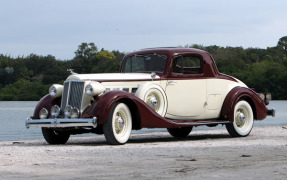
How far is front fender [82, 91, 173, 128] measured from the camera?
12.7m

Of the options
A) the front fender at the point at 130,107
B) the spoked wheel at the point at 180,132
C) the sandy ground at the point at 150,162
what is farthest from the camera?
the spoked wheel at the point at 180,132

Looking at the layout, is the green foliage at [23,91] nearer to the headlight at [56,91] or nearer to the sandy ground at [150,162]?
the headlight at [56,91]

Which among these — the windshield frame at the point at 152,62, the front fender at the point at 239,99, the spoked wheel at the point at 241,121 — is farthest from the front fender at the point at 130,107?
the spoked wheel at the point at 241,121

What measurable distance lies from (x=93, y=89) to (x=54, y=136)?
189 cm

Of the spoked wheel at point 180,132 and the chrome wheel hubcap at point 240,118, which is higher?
the chrome wheel hubcap at point 240,118

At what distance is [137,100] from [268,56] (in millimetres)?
103255


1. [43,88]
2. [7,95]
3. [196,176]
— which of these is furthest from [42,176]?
[7,95]

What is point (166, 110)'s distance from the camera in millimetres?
14219

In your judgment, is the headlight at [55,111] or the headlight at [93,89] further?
the headlight at [55,111]

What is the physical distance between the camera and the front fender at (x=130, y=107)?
12.7 m

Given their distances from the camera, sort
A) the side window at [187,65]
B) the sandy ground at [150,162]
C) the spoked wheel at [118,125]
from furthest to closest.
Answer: the side window at [187,65]
the spoked wheel at [118,125]
the sandy ground at [150,162]

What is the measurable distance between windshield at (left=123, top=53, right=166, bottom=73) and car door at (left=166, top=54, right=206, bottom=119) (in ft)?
0.99

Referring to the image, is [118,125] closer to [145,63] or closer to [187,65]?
[145,63]

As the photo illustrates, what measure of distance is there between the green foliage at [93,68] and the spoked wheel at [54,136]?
2733 inches
